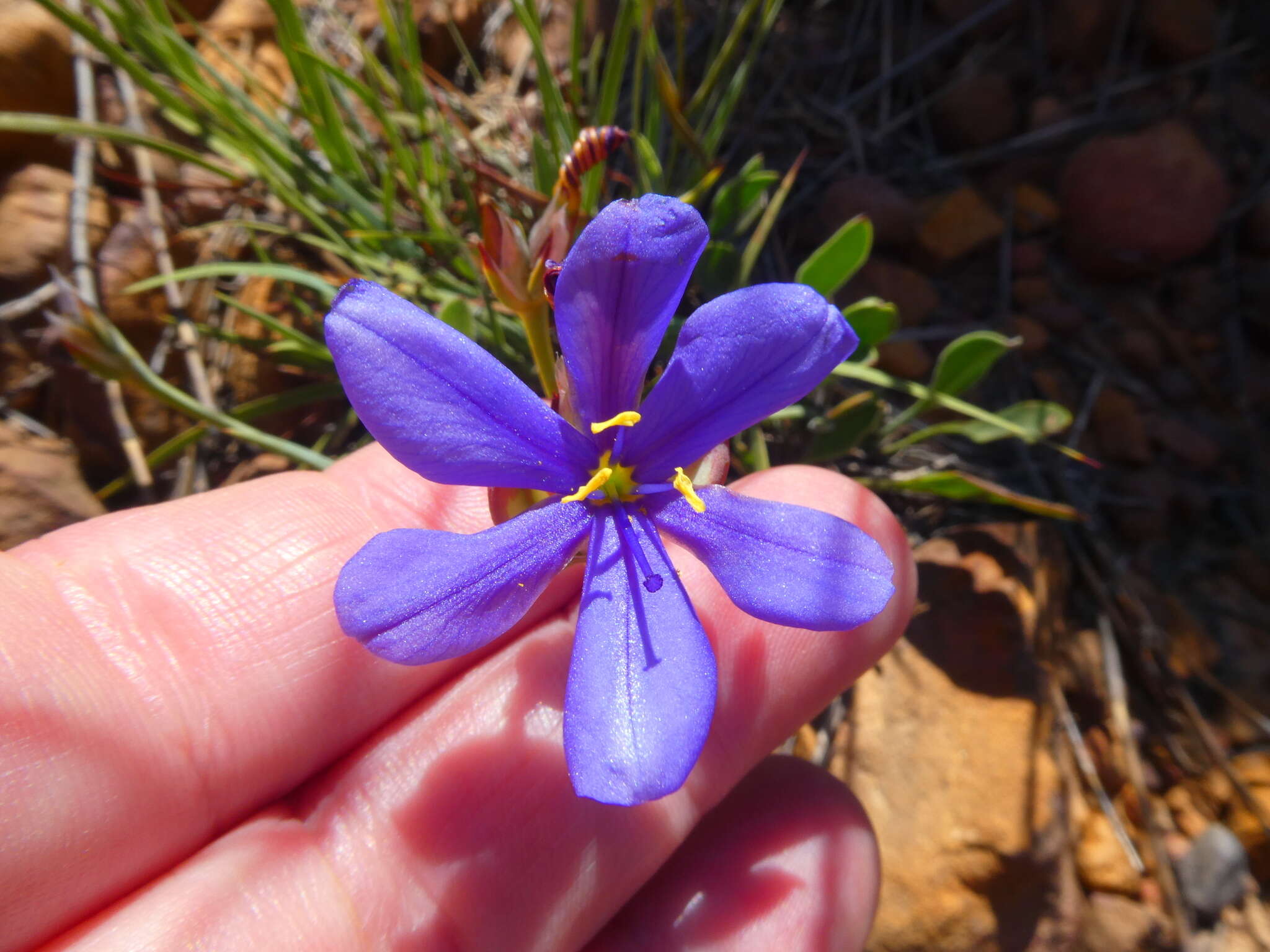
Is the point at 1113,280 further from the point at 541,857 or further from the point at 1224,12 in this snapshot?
the point at 541,857

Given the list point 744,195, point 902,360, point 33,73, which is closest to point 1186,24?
point 902,360

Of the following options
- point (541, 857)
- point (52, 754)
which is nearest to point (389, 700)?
point (541, 857)

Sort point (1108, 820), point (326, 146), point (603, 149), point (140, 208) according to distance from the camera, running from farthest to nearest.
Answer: point (140, 208)
point (1108, 820)
point (326, 146)
point (603, 149)

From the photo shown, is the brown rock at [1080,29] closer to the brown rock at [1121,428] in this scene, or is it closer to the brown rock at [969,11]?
the brown rock at [969,11]

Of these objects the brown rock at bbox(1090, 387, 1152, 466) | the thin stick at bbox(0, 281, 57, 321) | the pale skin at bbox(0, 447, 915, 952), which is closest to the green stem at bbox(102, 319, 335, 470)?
the pale skin at bbox(0, 447, 915, 952)

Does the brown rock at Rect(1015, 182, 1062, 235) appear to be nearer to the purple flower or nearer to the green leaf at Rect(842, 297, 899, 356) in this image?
the green leaf at Rect(842, 297, 899, 356)

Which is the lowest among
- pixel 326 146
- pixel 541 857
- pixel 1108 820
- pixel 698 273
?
pixel 1108 820
